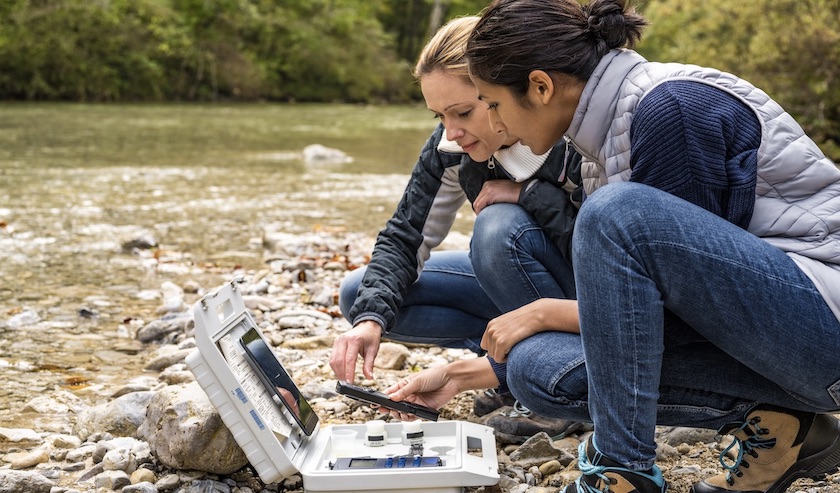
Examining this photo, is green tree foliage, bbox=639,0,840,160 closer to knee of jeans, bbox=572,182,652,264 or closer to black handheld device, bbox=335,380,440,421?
black handheld device, bbox=335,380,440,421

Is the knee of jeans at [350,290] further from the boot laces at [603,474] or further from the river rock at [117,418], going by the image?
the boot laces at [603,474]

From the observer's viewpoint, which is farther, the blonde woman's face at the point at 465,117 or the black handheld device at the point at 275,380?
the blonde woman's face at the point at 465,117

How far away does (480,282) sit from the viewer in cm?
244

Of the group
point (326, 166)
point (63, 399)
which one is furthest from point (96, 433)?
point (326, 166)

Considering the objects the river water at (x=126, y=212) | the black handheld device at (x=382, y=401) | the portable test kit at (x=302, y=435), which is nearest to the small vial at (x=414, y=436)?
the portable test kit at (x=302, y=435)

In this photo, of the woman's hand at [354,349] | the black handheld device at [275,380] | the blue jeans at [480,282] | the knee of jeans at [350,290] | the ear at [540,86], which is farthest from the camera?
the knee of jeans at [350,290]

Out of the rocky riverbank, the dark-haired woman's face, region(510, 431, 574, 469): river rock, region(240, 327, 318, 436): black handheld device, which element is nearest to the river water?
the rocky riverbank

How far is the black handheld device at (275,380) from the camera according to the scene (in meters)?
1.96

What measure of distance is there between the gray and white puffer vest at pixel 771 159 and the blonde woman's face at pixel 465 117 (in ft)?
1.96

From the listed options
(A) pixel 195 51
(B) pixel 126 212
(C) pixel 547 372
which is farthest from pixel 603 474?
(A) pixel 195 51

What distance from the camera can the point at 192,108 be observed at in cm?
1898

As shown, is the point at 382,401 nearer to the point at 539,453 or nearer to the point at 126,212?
the point at 539,453

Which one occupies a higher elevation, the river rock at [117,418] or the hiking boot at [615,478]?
the hiking boot at [615,478]

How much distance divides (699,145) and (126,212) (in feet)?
17.6
